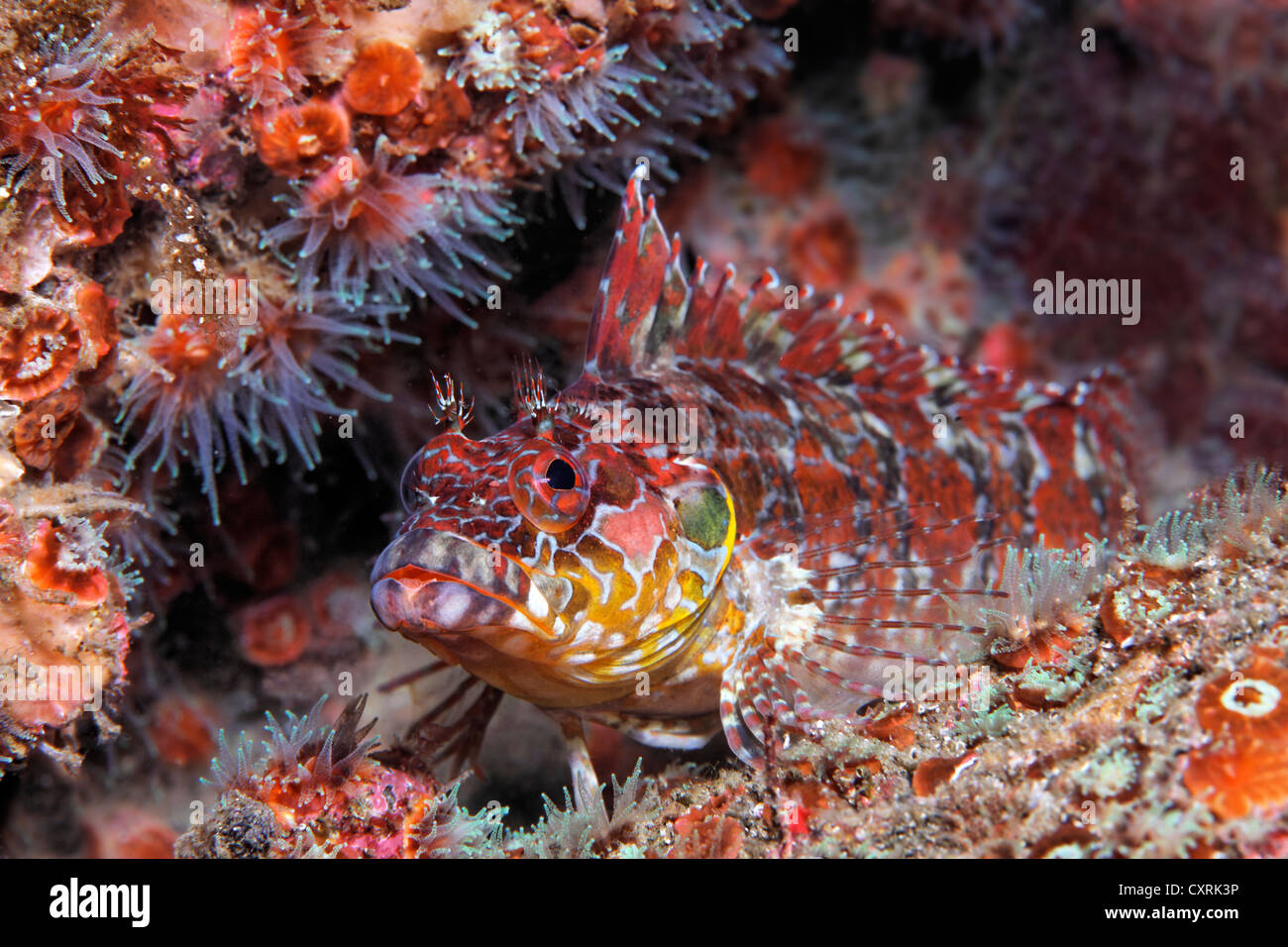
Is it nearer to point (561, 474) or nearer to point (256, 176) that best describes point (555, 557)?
point (561, 474)

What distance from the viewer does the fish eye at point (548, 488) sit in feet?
8.58

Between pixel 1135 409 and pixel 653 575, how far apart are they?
145 inches

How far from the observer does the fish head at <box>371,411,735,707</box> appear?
2480 mm

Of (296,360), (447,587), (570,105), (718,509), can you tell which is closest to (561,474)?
(447,587)

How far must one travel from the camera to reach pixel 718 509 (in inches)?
123

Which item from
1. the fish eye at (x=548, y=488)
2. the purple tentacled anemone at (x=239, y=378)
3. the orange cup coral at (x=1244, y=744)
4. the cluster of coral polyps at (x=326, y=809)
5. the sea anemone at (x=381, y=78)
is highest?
the sea anemone at (x=381, y=78)

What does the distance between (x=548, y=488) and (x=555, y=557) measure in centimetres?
24

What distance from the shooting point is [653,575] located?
2.85 m

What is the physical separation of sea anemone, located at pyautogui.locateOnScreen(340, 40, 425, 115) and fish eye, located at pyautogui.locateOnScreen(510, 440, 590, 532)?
5.71ft

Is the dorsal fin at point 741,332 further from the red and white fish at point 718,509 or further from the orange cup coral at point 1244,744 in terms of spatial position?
the orange cup coral at point 1244,744

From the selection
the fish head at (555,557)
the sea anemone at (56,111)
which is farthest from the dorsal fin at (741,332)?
the sea anemone at (56,111)

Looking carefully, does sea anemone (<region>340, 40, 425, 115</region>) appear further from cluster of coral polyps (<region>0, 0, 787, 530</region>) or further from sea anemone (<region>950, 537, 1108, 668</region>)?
sea anemone (<region>950, 537, 1108, 668</region>)
